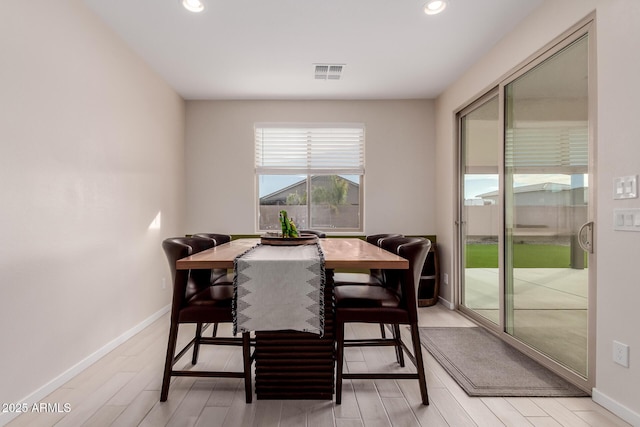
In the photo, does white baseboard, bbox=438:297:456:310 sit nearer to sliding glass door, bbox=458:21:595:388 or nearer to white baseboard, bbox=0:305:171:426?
sliding glass door, bbox=458:21:595:388

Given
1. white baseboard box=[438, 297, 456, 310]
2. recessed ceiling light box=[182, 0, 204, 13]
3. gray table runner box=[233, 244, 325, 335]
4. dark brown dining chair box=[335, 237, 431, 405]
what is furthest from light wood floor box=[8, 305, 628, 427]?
recessed ceiling light box=[182, 0, 204, 13]

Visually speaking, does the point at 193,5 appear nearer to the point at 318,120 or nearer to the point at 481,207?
the point at 318,120

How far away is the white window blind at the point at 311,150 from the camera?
15.7 ft

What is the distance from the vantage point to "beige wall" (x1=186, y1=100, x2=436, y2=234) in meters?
4.71

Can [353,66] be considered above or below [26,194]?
above

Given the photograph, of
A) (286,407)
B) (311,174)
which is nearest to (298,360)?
(286,407)

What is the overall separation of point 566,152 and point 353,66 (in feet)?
6.87

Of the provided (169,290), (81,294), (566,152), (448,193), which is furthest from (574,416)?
(169,290)

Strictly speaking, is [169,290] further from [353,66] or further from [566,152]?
[566,152]

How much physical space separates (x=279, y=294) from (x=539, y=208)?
6.81 feet

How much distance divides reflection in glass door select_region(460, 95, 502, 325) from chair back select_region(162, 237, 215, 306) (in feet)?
8.25

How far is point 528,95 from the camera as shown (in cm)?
285

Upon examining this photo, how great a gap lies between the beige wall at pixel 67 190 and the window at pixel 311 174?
1.50 m

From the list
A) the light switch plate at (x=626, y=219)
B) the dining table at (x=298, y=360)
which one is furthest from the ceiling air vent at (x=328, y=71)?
the light switch plate at (x=626, y=219)
